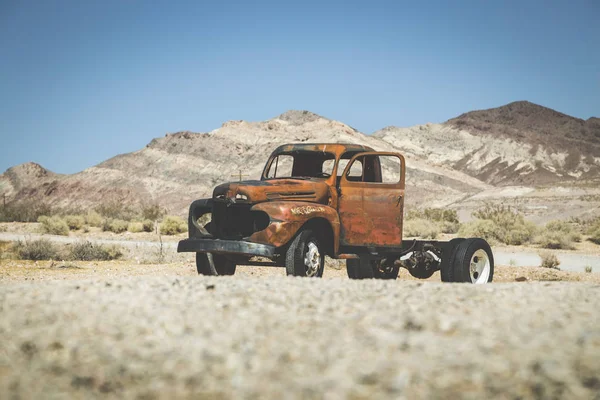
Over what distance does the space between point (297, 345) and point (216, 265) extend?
6.51m

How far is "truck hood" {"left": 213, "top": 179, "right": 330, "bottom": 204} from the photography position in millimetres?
9938

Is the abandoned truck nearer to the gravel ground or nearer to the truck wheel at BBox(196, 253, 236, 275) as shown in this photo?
the truck wheel at BBox(196, 253, 236, 275)

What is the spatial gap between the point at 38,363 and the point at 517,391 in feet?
9.95

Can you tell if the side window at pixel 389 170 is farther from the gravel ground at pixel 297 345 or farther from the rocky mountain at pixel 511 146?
the gravel ground at pixel 297 345

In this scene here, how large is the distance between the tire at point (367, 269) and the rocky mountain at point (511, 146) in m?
104

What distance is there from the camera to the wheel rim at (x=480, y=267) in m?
11.3

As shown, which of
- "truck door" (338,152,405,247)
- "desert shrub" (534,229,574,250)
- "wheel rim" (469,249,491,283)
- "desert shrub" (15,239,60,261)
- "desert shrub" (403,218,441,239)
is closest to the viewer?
"truck door" (338,152,405,247)

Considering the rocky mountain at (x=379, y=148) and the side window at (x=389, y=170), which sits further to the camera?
the side window at (x=389, y=170)

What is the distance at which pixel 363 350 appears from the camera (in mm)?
4488

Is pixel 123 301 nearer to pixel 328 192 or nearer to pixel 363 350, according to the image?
pixel 363 350

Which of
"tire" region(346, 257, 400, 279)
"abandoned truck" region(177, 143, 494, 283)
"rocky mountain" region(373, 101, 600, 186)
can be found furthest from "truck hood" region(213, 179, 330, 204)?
"rocky mountain" region(373, 101, 600, 186)

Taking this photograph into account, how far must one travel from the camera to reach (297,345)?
462cm

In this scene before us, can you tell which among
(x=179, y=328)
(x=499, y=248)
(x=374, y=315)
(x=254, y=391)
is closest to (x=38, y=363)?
(x=179, y=328)

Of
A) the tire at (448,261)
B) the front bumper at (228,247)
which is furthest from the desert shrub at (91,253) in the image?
the tire at (448,261)
